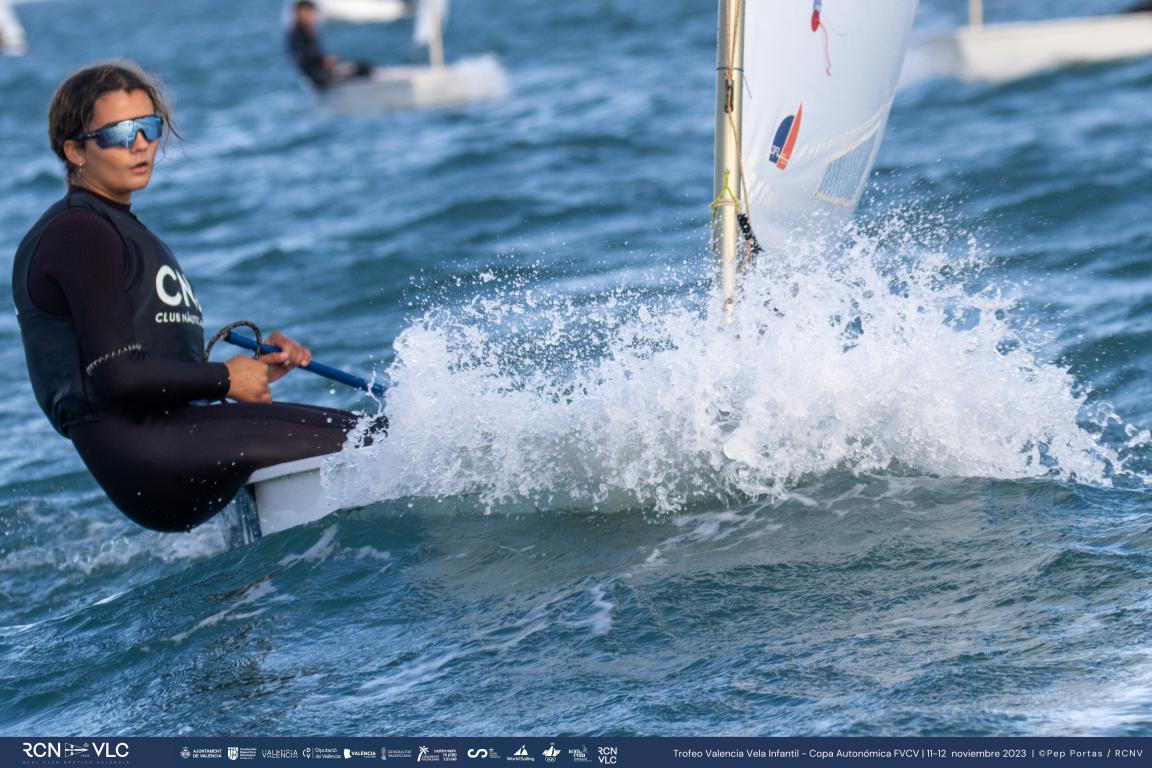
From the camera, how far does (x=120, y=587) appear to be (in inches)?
180

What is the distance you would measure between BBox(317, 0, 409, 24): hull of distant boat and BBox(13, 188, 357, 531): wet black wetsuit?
124 ft

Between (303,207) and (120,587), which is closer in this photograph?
(120,587)

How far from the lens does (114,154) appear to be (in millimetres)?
3641

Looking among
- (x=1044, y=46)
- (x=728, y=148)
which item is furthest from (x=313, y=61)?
(x=728, y=148)

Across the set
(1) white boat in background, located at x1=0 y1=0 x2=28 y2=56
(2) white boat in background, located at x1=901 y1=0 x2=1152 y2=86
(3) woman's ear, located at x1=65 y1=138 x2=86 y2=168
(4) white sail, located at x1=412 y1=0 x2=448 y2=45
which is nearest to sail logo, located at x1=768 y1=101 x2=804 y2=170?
(3) woman's ear, located at x1=65 y1=138 x2=86 y2=168

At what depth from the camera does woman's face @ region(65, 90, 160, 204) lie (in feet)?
11.8

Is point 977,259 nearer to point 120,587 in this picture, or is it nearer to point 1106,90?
point 120,587

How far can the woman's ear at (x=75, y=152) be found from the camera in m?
3.64
